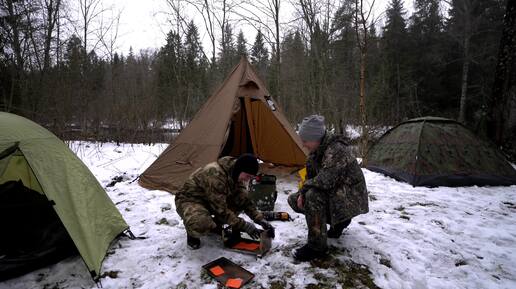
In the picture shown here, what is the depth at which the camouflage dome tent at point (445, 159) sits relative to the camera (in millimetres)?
4324

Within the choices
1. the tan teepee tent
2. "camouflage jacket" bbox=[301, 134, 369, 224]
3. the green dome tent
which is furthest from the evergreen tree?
the green dome tent

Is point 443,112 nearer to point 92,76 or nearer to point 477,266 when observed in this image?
point 477,266

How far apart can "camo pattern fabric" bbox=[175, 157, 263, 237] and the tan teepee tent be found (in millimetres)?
1395

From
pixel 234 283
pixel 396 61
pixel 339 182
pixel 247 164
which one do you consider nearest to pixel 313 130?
pixel 339 182

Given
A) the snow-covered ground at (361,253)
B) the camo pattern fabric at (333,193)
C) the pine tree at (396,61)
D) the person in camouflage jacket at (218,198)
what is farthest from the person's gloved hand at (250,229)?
the pine tree at (396,61)

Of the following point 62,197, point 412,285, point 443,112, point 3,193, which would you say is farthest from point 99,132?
point 443,112

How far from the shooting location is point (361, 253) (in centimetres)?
242

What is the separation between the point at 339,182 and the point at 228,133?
2.29 metres

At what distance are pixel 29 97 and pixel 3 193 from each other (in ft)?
18.2

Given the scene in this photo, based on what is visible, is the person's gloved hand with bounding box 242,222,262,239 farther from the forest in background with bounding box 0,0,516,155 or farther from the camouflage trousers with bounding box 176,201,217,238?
the forest in background with bounding box 0,0,516,155

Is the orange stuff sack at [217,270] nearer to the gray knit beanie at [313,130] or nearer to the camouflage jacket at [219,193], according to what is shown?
the camouflage jacket at [219,193]

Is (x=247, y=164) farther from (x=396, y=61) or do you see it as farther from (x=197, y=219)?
(x=396, y=61)

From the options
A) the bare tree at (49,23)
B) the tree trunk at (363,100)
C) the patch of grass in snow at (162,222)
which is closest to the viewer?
the patch of grass in snow at (162,222)

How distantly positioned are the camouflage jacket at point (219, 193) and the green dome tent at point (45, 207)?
2.43ft
